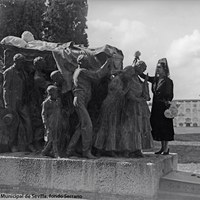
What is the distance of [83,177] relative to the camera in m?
6.88

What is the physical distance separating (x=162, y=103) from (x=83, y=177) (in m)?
2.56

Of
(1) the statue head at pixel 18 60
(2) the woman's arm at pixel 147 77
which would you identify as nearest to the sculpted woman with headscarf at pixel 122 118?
(2) the woman's arm at pixel 147 77

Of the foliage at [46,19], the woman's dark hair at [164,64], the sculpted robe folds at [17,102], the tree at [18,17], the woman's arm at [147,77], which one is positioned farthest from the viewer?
the foliage at [46,19]

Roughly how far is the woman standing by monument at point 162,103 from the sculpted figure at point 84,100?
1.52m

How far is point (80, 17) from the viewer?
22.5m

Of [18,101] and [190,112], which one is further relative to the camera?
[190,112]

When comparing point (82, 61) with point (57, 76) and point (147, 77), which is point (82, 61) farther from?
point (147, 77)

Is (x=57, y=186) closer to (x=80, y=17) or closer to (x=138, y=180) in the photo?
(x=138, y=180)

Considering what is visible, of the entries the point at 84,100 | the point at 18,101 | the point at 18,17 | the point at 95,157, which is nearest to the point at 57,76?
the point at 84,100

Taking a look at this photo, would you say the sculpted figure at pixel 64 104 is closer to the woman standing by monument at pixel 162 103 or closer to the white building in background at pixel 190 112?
the woman standing by monument at pixel 162 103

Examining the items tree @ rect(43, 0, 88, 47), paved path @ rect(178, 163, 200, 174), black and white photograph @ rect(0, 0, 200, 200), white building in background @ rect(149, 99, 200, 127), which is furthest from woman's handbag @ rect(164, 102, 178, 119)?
white building in background @ rect(149, 99, 200, 127)

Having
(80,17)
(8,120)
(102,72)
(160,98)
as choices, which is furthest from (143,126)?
(80,17)

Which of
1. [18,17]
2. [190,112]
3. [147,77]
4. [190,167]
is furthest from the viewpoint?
[190,112]

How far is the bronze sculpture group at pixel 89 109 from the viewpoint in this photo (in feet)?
23.8
